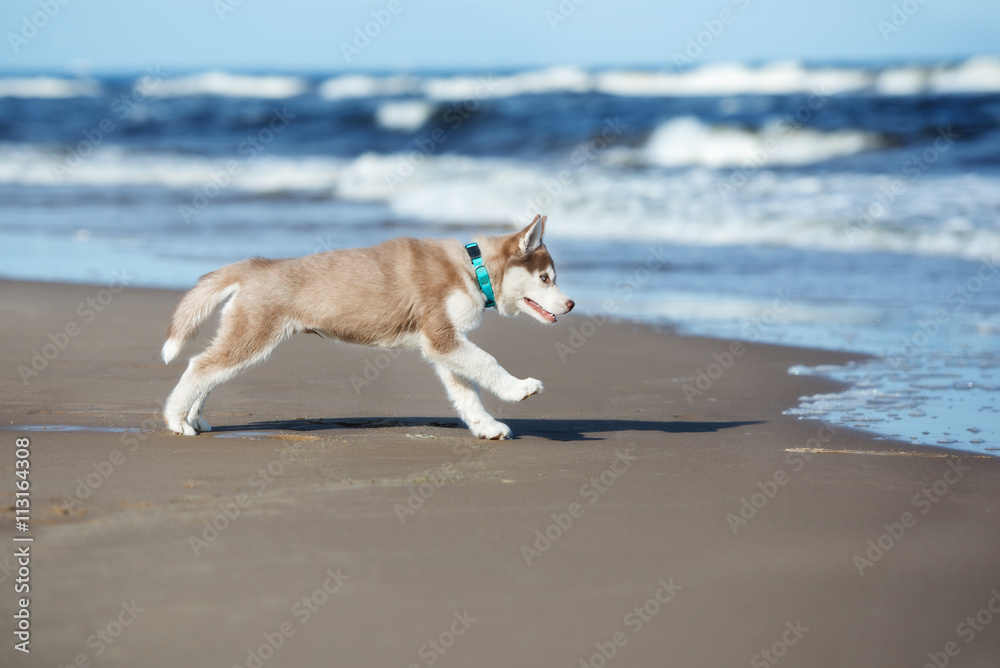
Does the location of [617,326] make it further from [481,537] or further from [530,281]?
[481,537]

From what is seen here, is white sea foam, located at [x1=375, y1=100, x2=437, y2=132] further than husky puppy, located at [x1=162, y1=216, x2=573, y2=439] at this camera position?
Yes

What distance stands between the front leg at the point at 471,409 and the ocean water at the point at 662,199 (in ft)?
5.78

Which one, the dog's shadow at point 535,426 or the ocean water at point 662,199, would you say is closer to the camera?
the dog's shadow at point 535,426

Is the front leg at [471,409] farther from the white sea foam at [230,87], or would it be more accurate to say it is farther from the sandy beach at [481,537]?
the white sea foam at [230,87]

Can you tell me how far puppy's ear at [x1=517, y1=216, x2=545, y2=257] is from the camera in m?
5.46

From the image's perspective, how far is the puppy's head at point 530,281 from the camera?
5578mm

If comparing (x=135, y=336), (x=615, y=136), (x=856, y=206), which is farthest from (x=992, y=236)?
(x=615, y=136)

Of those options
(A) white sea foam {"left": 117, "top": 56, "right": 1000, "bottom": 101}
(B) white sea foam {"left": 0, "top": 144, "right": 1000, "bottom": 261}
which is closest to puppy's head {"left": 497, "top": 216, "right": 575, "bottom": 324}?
(B) white sea foam {"left": 0, "top": 144, "right": 1000, "bottom": 261}

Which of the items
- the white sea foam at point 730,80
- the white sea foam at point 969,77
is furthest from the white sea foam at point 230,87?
the white sea foam at point 969,77

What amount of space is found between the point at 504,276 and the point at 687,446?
132 centimetres

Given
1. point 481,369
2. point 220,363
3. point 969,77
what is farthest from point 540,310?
point 969,77

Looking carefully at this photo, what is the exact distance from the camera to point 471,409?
552 centimetres

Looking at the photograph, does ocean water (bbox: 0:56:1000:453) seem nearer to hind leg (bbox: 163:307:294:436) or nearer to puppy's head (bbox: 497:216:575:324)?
puppy's head (bbox: 497:216:575:324)

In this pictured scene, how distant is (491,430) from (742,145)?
2004 cm
